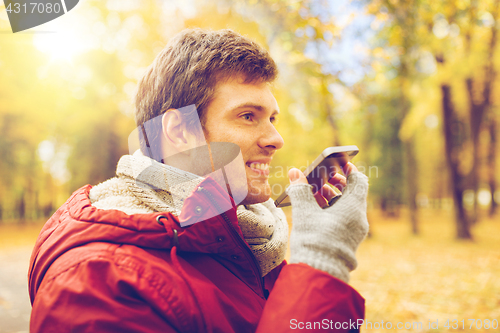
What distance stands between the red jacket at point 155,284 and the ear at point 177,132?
1.24 feet

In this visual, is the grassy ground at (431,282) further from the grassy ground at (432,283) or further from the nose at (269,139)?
the nose at (269,139)

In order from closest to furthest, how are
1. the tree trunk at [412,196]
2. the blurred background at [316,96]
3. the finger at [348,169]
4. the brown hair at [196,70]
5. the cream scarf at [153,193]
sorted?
the cream scarf at [153,193] < the finger at [348,169] < the brown hair at [196,70] < the blurred background at [316,96] < the tree trunk at [412,196]

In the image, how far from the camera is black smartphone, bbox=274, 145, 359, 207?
4.38 feet

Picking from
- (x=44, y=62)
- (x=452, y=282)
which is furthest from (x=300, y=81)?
(x=44, y=62)

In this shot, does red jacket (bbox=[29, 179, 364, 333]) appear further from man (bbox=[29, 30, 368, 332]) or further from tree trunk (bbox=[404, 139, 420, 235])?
tree trunk (bbox=[404, 139, 420, 235])

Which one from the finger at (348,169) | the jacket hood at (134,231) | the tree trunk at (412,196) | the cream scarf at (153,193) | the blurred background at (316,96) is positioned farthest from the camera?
the tree trunk at (412,196)

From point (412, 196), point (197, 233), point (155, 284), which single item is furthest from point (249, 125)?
point (412, 196)

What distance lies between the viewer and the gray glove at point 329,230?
3.79 ft

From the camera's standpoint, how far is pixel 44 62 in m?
8.63

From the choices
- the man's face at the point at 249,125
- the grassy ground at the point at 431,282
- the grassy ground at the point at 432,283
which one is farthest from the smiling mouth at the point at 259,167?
the grassy ground at the point at 432,283

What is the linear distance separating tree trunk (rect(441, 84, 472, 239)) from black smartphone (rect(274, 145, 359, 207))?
11694mm

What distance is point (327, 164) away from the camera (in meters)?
1.38

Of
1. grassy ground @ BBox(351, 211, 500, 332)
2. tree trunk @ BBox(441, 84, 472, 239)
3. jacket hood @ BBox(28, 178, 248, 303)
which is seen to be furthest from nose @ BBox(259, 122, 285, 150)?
tree trunk @ BBox(441, 84, 472, 239)

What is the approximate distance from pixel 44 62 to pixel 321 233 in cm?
1003
